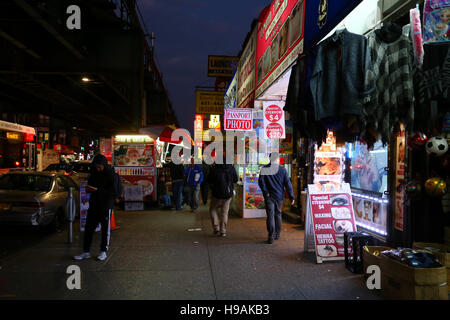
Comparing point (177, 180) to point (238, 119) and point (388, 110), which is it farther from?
point (388, 110)

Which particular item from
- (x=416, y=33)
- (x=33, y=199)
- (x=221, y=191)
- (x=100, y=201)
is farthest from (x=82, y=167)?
(x=416, y=33)

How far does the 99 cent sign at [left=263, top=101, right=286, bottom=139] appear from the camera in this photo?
1027cm

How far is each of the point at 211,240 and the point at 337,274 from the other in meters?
3.18

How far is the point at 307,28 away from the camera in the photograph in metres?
6.77

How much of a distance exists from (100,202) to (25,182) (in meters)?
3.92

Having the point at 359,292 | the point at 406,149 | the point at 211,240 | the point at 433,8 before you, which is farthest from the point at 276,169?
the point at 433,8

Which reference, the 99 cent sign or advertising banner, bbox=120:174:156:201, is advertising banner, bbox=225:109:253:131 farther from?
advertising banner, bbox=120:174:156:201

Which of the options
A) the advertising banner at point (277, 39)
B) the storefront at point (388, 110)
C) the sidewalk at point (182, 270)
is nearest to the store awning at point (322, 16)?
the storefront at point (388, 110)

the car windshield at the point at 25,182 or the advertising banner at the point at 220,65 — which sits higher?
the advertising banner at the point at 220,65

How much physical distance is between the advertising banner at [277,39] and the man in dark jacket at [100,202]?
449 cm

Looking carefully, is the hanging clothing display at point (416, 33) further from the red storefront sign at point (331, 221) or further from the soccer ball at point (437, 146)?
the red storefront sign at point (331, 221)

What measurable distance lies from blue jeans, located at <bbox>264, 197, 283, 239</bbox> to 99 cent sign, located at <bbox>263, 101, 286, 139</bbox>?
311cm

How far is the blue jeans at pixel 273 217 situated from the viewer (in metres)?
7.55

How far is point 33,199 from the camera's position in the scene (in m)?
8.08
